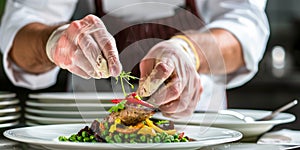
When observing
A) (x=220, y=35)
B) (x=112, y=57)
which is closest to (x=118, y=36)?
(x=112, y=57)

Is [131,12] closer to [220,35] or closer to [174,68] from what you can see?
[174,68]

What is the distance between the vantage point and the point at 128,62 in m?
0.59

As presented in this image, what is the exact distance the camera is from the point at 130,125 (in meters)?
0.60

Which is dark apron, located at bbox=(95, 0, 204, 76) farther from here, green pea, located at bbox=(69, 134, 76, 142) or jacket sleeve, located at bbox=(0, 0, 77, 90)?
jacket sleeve, located at bbox=(0, 0, 77, 90)

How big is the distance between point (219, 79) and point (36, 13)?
89 centimetres

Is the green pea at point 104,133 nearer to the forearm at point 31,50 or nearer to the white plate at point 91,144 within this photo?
the white plate at point 91,144

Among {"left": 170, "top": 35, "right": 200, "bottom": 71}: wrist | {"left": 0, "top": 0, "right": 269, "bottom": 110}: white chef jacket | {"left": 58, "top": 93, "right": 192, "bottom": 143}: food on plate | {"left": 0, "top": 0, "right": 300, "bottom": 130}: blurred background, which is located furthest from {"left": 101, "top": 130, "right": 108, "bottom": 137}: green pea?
{"left": 0, "top": 0, "right": 300, "bottom": 130}: blurred background

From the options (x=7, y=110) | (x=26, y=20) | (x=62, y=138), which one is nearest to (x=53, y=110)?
(x=7, y=110)

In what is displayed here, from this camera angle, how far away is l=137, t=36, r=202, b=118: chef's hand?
1.94 feet

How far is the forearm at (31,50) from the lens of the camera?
3.88 ft

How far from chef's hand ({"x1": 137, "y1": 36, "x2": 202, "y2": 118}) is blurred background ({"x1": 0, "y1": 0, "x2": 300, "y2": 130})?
1.55 meters

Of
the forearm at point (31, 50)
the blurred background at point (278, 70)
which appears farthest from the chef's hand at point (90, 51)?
the blurred background at point (278, 70)

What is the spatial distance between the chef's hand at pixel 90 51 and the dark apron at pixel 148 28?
1 centimetres

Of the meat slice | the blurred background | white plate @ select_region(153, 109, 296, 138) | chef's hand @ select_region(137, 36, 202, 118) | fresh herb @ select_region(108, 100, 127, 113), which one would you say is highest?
chef's hand @ select_region(137, 36, 202, 118)
